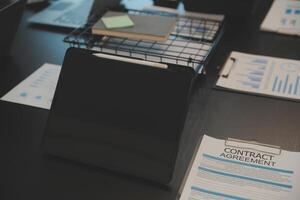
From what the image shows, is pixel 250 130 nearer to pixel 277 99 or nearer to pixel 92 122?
pixel 277 99

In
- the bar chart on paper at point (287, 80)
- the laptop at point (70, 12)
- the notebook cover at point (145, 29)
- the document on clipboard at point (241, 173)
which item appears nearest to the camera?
the document on clipboard at point (241, 173)

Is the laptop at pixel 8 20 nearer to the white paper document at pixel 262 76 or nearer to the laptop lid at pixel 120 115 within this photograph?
the laptop lid at pixel 120 115

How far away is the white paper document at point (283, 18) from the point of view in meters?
1.35

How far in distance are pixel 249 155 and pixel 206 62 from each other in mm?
351

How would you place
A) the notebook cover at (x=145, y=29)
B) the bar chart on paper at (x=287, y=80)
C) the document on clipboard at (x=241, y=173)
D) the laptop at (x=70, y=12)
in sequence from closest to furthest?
the document on clipboard at (x=241, y=173) < the bar chart on paper at (x=287, y=80) < the notebook cover at (x=145, y=29) < the laptop at (x=70, y=12)

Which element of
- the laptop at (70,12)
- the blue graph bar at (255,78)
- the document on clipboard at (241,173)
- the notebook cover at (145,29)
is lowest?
the document on clipboard at (241,173)

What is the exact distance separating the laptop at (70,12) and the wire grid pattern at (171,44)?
72mm

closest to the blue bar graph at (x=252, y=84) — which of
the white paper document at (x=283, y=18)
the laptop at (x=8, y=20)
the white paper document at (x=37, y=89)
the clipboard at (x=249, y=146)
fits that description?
the clipboard at (x=249, y=146)

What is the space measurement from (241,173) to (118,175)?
0.25 m

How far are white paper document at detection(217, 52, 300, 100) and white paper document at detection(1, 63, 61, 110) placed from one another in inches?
18.4

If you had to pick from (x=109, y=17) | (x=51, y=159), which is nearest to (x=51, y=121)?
(x=51, y=159)

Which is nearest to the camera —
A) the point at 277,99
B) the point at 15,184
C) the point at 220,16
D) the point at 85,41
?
the point at 15,184

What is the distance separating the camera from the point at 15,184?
841 mm

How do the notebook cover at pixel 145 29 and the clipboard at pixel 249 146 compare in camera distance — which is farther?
the notebook cover at pixel 145 29
